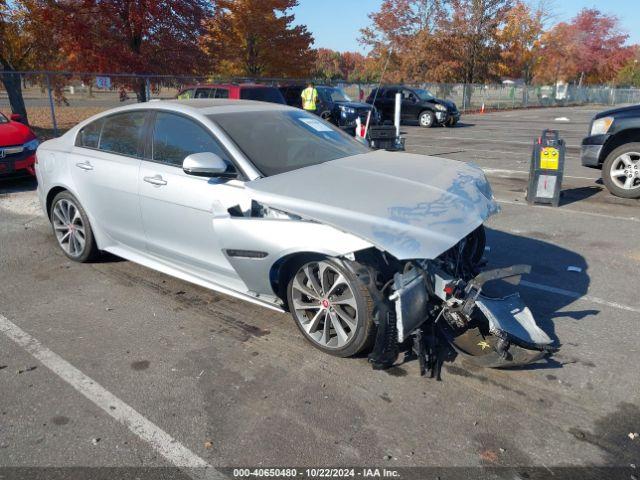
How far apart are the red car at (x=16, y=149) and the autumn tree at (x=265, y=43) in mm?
18725

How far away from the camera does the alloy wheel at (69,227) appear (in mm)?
4988

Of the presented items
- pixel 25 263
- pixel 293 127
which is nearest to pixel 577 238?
pixel 293 127

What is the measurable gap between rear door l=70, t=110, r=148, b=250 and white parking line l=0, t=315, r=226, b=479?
46.6 inches

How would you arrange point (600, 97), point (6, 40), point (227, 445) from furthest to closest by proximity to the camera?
1. point (600, 97)
2. point (6, 40)
3. point (227, 445)

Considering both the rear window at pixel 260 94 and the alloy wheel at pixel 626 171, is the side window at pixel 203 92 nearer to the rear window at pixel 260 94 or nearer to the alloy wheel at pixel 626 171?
the rear window at pixel 260 94

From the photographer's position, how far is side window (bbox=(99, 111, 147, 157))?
14.5 feet

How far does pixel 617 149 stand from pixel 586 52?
6426 centimetres

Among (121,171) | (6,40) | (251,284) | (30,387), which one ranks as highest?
(6,40)

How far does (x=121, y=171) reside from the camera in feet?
14.4

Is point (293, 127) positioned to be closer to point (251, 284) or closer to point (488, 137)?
point (251, 284)

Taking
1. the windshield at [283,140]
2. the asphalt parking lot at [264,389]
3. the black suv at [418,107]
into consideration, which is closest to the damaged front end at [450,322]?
the asphalt parking lot at [264,389]

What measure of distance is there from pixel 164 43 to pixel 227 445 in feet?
57.3

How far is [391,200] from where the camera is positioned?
3.26m

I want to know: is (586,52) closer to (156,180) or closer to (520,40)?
(520,40)
